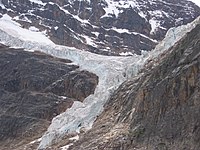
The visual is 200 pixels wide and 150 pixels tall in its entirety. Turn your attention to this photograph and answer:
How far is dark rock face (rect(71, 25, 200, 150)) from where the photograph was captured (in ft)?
135

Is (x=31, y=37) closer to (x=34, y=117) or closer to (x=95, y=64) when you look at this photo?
(x=95, y=64)

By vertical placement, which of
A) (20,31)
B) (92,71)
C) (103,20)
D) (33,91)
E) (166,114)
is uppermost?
(166,114)

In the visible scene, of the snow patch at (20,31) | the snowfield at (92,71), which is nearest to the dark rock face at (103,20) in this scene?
the snow patch at (20,31)

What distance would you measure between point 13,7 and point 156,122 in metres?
127

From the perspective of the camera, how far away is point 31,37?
138 meters

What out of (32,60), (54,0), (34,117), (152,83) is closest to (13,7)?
(54,0)

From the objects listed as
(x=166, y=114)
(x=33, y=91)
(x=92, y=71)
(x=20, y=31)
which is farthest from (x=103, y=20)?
(x=166, y=114)

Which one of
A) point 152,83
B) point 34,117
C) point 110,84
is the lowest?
point 34,117

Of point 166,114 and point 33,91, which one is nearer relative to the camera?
point 166,114

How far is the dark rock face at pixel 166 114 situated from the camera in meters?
41.1

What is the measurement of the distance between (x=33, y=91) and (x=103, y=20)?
77.1m

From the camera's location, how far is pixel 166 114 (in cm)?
4428

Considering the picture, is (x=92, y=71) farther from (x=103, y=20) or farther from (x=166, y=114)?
(x=103, y=20)

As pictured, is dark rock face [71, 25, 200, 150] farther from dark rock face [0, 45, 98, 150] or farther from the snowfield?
dark rock face [0, 45, 98, 150]
